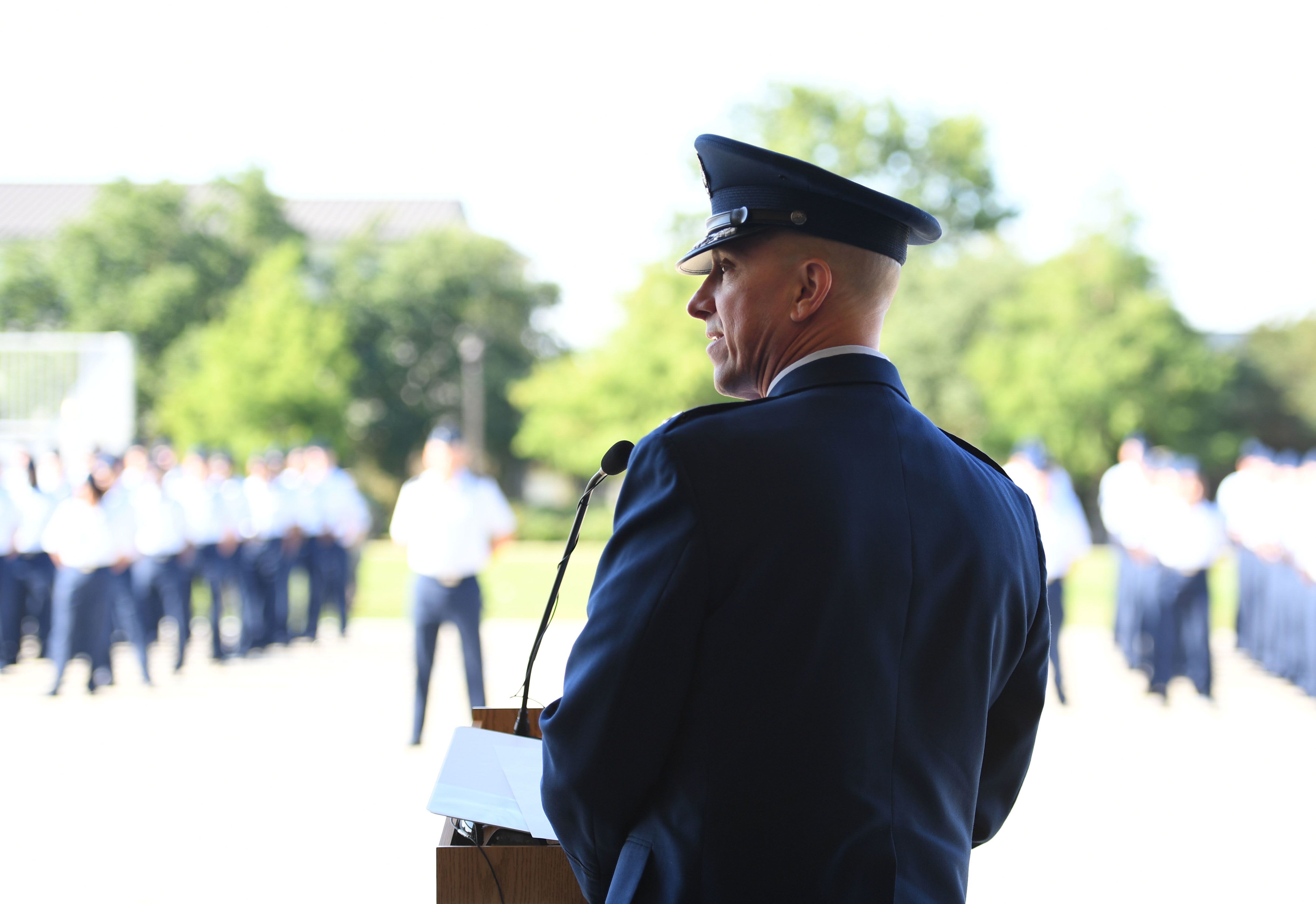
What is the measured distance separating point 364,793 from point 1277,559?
9.55m

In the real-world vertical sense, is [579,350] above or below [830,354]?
above

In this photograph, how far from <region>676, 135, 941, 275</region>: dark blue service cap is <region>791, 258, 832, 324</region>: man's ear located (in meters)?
0.04

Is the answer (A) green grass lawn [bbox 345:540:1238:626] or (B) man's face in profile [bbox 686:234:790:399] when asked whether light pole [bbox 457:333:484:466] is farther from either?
(B) man's face in profile [bbox 686:234:790:399]

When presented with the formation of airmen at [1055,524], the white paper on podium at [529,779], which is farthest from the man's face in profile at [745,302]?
the formation of airmen at [1055,524]

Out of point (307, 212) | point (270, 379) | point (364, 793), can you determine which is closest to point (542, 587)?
point (270, 379)

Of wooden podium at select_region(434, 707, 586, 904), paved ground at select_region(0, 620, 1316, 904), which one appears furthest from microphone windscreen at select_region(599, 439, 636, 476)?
paved ground at select_region(0, 620, 1316, 904)

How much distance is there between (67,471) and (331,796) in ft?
25.3

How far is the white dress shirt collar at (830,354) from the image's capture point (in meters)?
1.51

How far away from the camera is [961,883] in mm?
1469

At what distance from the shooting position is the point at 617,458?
164 cm

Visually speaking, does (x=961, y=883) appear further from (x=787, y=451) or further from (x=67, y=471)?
(x=67, y=471)

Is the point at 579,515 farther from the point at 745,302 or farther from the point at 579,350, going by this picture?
the point at 579,350

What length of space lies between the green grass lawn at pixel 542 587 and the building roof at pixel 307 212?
3063 centimetres

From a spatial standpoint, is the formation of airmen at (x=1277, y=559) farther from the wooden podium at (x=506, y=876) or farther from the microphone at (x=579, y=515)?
the wooden podium at (x=506, y=876)
